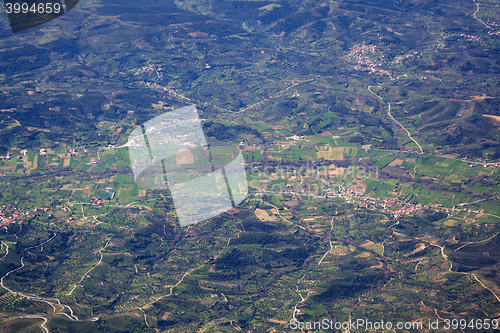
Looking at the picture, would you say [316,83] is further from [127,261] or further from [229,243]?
[127,261]

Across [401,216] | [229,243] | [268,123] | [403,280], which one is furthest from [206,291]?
[268,123]

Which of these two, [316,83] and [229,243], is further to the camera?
[316,83]

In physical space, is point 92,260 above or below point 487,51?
below

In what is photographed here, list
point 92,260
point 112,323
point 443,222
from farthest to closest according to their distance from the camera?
point 443,222, point 92,260, point 112,323

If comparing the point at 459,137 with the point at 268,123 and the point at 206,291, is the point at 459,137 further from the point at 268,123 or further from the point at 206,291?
the point at 206,291

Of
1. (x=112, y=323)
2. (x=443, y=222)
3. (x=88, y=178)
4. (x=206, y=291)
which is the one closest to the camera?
(x=112, y=323)

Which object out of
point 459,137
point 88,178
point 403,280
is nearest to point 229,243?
point 403,280
